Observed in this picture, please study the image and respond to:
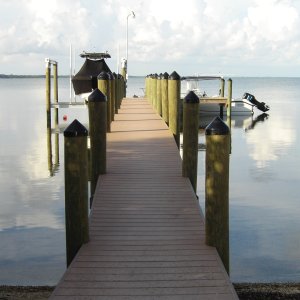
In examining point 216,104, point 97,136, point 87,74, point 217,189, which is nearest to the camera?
point 217,189

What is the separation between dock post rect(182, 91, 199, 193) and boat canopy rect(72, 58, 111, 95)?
24.8 meters

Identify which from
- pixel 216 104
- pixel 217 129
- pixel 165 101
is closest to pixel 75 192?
pixel 217 129

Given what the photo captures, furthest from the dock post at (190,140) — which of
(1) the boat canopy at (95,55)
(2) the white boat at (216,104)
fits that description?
(2) the white boat at (216,104)

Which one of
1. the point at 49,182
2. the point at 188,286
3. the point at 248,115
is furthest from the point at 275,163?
the point at 248,115

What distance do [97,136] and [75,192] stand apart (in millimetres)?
2895

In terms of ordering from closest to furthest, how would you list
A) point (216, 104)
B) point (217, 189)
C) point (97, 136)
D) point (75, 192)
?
point (217, 189), point (75, 192), point (97, 136), point (216, 104)

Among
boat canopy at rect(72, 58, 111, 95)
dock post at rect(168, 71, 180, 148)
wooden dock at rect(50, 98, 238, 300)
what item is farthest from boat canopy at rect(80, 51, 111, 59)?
wooden dock at rect(50, 98, 238, 300)

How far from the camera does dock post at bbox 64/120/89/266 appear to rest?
6.17m

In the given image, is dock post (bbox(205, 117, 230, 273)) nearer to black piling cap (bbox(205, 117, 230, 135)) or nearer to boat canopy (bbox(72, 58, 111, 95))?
black piling cap (bbox(205, 117, 230, 135))

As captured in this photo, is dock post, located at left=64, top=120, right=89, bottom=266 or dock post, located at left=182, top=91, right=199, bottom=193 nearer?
dock post, located at left=64, top=120, right=89, bottom=266

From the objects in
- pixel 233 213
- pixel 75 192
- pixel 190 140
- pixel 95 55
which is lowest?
pixel 233 213

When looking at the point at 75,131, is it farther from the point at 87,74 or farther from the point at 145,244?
the point at 87,74

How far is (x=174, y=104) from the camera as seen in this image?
13703 millimetres

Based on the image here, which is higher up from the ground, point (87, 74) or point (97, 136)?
point (87, 74)
